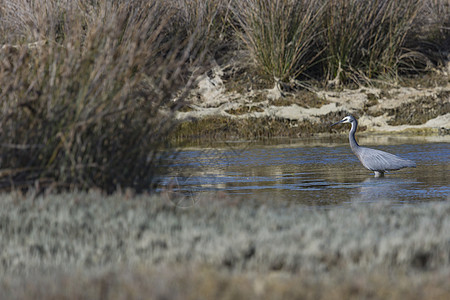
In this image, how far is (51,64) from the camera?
5.89 m

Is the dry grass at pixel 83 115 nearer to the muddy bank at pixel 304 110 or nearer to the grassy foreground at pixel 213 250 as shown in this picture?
the grassy foreground at pixel 213 250

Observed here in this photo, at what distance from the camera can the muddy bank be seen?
14062 millimetres

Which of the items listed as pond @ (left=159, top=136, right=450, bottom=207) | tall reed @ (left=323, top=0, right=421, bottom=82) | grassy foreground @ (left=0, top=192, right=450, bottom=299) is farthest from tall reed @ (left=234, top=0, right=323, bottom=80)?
grassy foreground @ (left=0, top=192, right=450, bottom=299)

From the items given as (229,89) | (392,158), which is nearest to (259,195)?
(392,158)

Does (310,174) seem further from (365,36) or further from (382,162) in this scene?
(365,36)

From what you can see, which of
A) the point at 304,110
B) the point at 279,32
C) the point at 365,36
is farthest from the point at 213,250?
the point at 365,36

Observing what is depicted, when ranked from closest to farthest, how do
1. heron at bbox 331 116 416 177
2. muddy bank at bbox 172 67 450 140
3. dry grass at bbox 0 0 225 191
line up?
dry grass at bbox 0 0 225 191
heron at bbox 331 116 416 177
muddy bank at bbox 172 67 450 140

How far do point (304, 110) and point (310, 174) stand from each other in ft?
17.9

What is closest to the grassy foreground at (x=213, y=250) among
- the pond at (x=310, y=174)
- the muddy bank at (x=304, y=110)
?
the pond at (x=310, y=174)

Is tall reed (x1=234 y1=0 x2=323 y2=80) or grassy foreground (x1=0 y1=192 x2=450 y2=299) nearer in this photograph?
grassy foreground (x1=0 y1=192 x2=450 y2=299)

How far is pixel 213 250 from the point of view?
12.9 feet

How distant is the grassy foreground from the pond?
1.00m

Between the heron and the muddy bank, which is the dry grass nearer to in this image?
the heron

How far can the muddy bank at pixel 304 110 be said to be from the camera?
14062 mm
